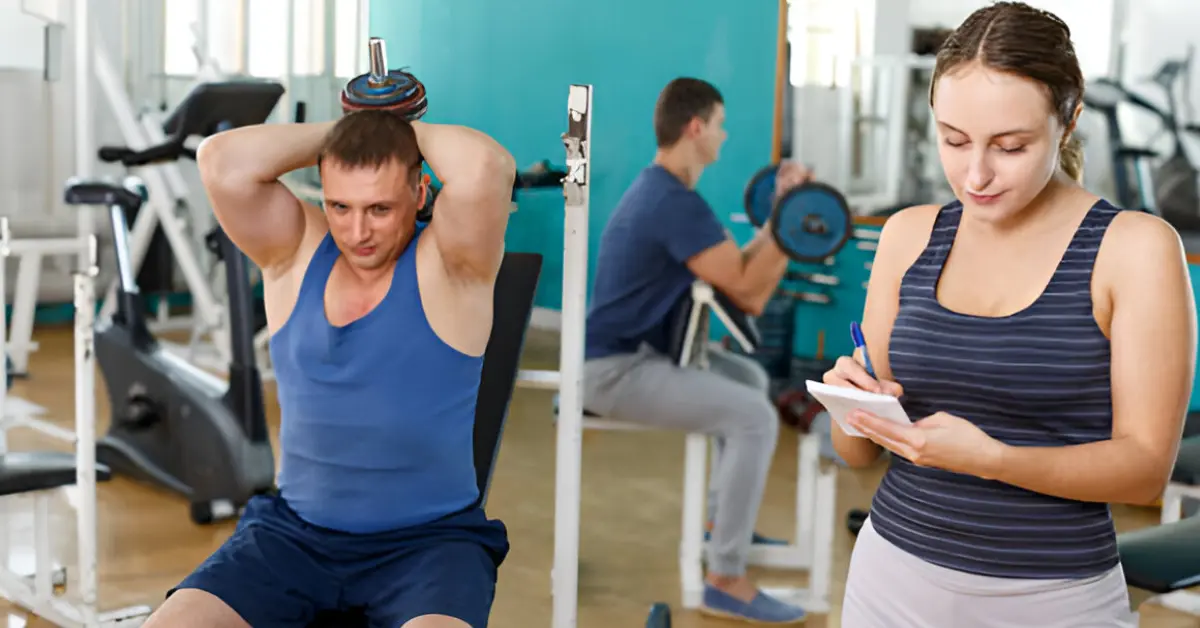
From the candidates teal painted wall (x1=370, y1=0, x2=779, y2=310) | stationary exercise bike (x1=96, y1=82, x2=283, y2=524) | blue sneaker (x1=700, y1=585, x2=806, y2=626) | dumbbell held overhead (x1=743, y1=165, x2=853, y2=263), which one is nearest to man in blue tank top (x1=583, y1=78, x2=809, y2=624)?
blue sneaker (x1=700, y1=585, x2=806, y2=626)

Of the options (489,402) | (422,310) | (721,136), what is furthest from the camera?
(721,136)

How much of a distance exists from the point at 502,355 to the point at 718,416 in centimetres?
79

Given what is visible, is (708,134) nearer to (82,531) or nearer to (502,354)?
(502,354)

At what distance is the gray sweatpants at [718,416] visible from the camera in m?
2.83

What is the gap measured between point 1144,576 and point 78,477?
76.0 inches

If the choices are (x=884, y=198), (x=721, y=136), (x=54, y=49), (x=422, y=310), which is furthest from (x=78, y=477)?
(x=884, y=198)

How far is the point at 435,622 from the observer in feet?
5.13

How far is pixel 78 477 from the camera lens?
8.10 feet

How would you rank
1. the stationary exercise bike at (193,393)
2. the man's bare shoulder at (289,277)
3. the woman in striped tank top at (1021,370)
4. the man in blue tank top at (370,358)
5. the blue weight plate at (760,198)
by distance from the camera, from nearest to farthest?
the woman in striped tank top at (1021,370) < the man in blue tank top at (370,358) < the man's bare shoulder at (289,277) < the stationary exercise bike at (193,393) < the blue weight plate at (760,198)

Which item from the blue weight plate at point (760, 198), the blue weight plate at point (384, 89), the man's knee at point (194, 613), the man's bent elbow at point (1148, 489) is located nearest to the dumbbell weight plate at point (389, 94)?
the blue weight plate at point (384, 89)

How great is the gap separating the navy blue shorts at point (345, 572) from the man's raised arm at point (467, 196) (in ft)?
1.19

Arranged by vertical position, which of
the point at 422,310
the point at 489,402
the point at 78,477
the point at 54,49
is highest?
the point at 54,49

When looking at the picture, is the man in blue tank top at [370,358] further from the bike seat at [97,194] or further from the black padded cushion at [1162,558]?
the bike seat at [97,194]

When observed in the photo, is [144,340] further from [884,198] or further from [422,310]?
[884,198]
